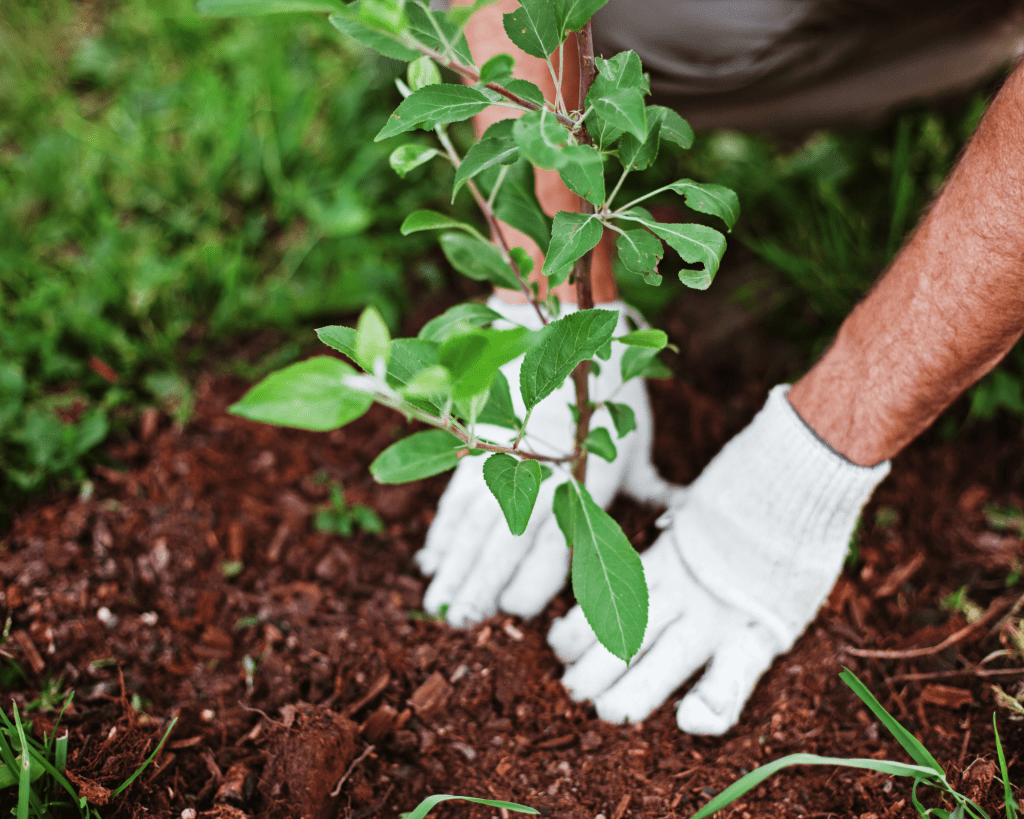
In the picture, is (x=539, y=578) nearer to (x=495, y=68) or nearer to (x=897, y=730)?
(x=897, y=730)

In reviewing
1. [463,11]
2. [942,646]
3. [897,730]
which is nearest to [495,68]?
[463,11]

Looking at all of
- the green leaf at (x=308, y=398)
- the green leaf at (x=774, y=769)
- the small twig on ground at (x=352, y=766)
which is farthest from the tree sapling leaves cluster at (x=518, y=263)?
the small twig on ground at (x=352, y=766)

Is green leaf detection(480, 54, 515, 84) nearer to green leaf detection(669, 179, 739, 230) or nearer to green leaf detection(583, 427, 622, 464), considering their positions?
green leaf detection(669, 179, 739, 230)

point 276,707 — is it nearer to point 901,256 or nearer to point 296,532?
point 296,532

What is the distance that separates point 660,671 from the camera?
1254 millimetres

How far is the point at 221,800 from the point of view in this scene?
110 centimetres

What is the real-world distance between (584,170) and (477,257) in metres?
0.42

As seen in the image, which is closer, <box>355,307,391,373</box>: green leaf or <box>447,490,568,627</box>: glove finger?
<box>355,307,391,373</box>: green leaf

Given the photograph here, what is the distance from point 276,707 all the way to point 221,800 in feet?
0.53

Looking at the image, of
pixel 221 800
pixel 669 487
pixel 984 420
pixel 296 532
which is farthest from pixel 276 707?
pixel 984 420

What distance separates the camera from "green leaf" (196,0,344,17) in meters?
0.54

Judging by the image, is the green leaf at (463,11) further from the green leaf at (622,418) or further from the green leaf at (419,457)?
the green leaf at (622,418)

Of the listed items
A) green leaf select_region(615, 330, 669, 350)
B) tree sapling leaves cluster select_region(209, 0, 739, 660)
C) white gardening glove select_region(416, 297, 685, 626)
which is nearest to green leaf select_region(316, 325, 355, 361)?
tree sapling leaves cluster select_region(209, 0, 739, 660)

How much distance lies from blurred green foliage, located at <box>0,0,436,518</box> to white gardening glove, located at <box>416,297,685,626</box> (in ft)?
2.07
